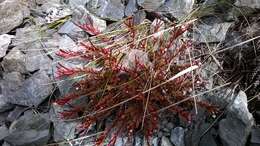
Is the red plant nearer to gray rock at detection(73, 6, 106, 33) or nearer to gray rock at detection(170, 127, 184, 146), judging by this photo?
gray rock at detection(170, 127, 184, 146)

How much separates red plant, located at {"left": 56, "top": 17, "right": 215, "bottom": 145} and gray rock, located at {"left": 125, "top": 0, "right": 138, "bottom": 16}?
0.26 meters

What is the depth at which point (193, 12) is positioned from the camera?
3.45m

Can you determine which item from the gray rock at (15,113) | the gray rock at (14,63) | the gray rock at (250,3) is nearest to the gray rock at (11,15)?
the gray rock at (14,63)

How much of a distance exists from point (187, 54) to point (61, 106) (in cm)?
95

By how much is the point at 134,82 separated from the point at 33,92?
791 mm

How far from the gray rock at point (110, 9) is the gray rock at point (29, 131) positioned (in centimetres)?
96

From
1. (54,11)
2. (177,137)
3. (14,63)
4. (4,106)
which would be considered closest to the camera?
(177,137)

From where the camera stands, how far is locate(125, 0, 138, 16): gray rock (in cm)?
360

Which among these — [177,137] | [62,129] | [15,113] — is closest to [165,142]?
[177,137]

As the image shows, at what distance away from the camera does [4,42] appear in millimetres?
3639

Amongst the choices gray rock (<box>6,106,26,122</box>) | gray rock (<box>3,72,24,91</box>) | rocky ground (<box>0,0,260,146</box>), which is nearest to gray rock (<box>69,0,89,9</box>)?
rocky ground (<box>0,0,260,146</box>)

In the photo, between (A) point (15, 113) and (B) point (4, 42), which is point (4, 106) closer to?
(A) point (15, 113)

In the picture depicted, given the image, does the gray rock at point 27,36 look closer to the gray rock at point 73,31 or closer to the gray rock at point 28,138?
the gray rock at point 73,31

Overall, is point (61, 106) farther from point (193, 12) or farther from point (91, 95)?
point (193, 12)
